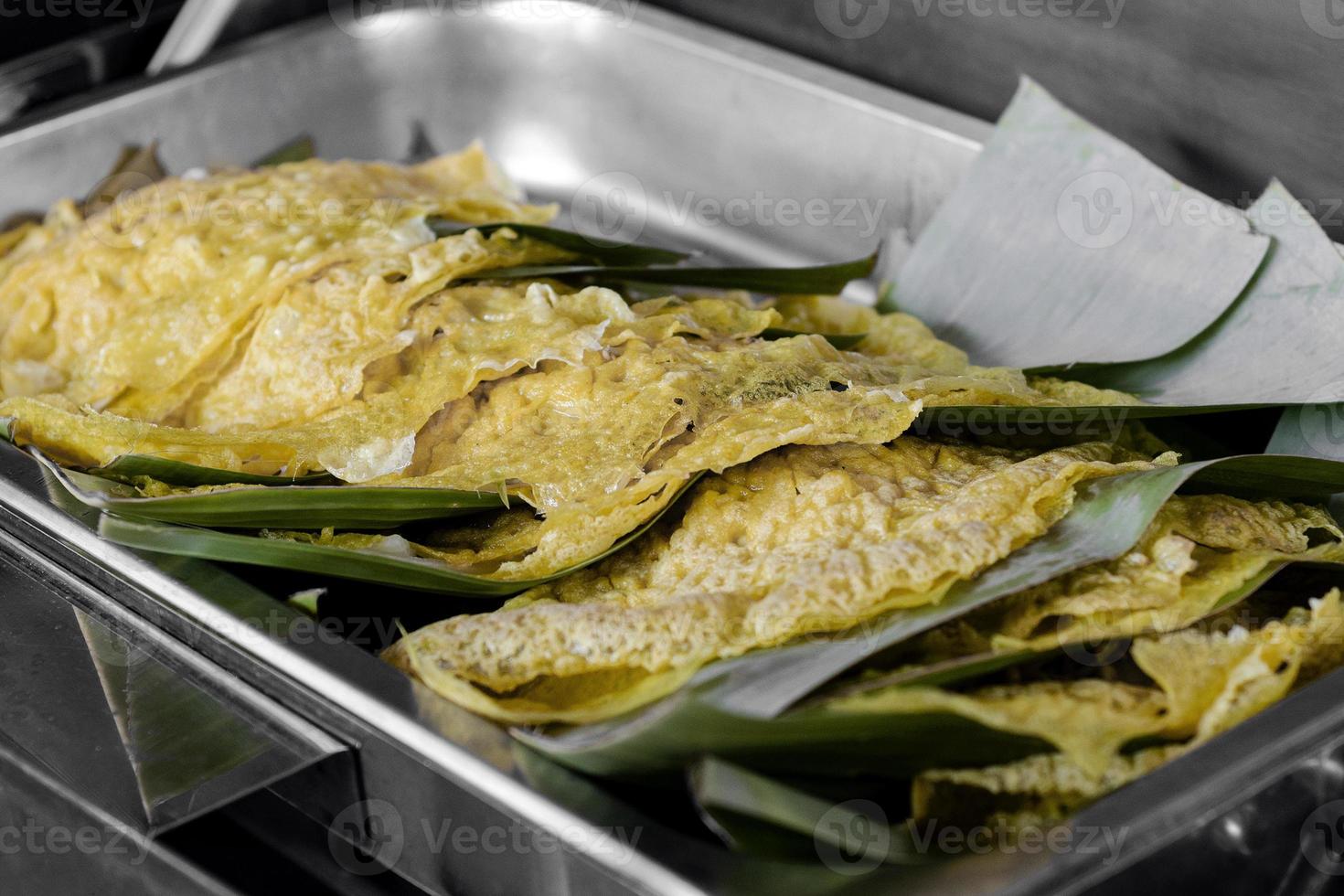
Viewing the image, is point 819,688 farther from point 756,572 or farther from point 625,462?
point 625,462

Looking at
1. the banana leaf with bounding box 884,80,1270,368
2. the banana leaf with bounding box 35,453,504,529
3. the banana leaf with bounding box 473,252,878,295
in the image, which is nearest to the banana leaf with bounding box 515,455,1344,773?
the banana leaf with bounding box 35,453,504,529

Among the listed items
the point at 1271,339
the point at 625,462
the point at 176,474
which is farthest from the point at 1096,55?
the point at 176,474

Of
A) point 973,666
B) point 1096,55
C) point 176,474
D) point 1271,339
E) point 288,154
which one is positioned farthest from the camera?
point 288,154

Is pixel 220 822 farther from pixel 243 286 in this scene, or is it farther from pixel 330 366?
pixel 243 286

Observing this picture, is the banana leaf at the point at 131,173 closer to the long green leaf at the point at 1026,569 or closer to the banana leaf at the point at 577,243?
the banana leaf at the point at 577,243

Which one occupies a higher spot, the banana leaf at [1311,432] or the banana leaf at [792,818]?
the banana leaf at [1311,432]

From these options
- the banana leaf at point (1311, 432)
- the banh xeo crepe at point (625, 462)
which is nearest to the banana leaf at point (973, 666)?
the banh xeo crepe at point (625, 462)

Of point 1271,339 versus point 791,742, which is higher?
point 1271,339
